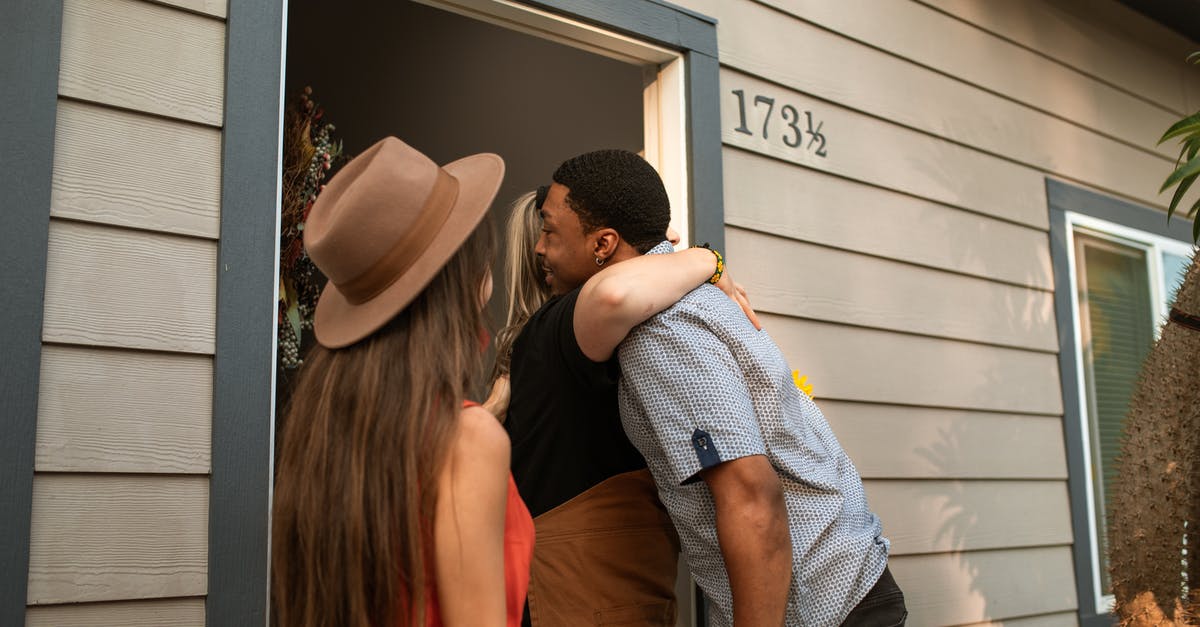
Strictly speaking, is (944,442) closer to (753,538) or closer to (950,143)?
(950,143)

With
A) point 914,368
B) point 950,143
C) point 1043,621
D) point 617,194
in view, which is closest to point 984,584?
point 1043,621

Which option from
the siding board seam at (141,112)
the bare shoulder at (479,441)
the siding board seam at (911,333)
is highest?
the siding board seam at (141,112)

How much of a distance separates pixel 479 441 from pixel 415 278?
0.23 metres

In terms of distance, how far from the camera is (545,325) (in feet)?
6.18

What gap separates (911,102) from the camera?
144 inches

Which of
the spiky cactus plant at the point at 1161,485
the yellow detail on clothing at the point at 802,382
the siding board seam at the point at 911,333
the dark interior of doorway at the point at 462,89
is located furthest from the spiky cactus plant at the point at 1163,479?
the dark interior of doorway at the point at 462,89

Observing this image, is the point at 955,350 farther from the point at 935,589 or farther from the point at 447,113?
the point at 447,113

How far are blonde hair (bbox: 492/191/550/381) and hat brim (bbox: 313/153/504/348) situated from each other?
91 centimetres

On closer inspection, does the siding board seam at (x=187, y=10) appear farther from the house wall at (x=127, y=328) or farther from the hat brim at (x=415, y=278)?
the hat brim at (x=415, y=278)

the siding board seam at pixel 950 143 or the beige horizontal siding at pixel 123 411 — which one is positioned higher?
the siding board seam at pixel 950 143

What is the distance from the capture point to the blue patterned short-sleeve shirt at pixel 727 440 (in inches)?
66.9

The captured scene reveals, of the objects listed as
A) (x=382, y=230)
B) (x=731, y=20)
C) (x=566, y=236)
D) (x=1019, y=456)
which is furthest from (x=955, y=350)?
Answer: (x=382, y=230)

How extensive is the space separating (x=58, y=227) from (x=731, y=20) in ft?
6.45

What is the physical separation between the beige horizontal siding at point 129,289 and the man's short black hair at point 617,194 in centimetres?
72
